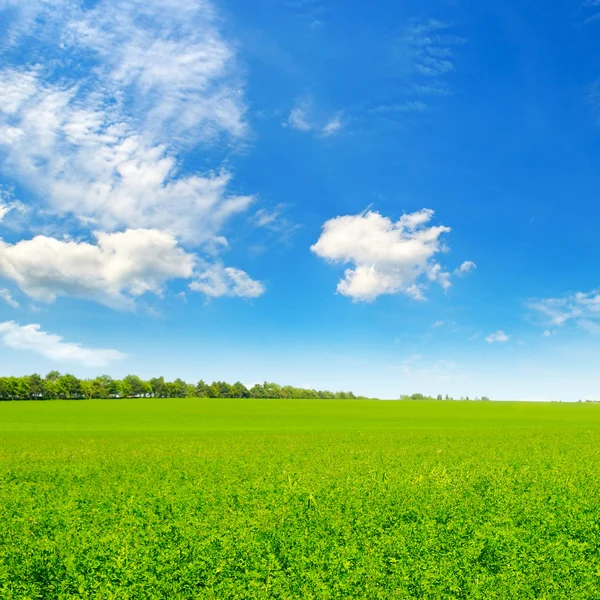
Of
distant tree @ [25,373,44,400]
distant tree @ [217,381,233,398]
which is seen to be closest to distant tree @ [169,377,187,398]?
distant tree @ [217,381,233,398]

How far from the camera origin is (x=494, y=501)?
15.9 metres

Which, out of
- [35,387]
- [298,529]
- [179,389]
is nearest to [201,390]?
[179,389]

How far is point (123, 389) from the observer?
14088 centimetres

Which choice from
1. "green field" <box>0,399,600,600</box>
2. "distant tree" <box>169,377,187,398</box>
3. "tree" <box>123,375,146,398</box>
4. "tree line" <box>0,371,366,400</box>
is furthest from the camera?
"distant tree" <box>169,377,187,398</box>

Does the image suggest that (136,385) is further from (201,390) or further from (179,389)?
(201,390)

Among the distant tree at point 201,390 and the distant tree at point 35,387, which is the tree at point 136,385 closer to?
the distant tree at point 201,390

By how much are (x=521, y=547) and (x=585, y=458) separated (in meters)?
17.6

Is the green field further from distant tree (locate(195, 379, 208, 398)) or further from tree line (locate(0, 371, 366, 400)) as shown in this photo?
distant tree (locate(195, 379, 208, 398))

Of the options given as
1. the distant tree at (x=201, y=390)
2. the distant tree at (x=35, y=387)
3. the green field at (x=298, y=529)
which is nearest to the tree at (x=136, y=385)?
the distant tree at (x=201, y=390)

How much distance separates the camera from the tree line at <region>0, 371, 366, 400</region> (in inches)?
4973

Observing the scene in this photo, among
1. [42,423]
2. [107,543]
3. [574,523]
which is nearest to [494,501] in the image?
[574,523]

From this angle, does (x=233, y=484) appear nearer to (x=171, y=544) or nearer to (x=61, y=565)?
(x=171, y=544)

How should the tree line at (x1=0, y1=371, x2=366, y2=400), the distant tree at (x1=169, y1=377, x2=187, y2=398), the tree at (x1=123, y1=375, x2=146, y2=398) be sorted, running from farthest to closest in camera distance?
the distant tree at (x1=169, y1=377, x2=187, y2=398) → the tree at (x1=123, y1=375, x2=146, y2=398) → the tree line at (x1=0, y1=371, x2=366, y2=400)

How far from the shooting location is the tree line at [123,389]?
126312 mm
